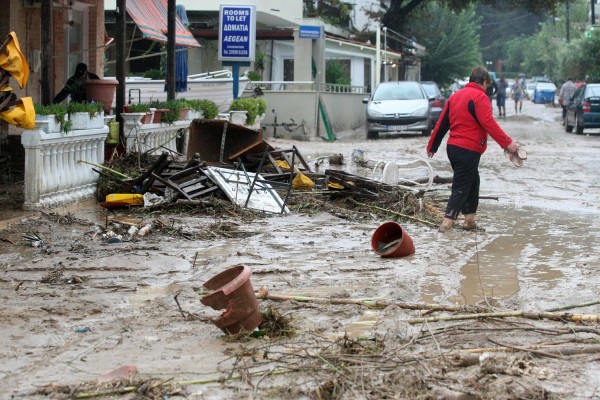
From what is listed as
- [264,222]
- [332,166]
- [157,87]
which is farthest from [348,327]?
[157,87]

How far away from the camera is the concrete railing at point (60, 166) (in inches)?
422

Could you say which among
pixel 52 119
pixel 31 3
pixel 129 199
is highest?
→ pixel 31 3

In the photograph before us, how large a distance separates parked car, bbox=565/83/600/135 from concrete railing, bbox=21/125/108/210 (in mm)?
21111

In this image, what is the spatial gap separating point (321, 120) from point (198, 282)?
21597mm

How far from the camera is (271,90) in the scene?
2880cm

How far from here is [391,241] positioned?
935 cm

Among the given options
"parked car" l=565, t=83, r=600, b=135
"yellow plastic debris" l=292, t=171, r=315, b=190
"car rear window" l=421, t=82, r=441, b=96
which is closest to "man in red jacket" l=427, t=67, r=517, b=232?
"yellow plastic debris" l=292, t=171, r=315, b=190

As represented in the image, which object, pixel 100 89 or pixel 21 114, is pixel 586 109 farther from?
pixel 21 114

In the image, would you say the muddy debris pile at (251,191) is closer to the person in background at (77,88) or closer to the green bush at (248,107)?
the person in background at (77,88)

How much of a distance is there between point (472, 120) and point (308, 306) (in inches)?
181

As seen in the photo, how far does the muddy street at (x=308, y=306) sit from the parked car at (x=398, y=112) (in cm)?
1595

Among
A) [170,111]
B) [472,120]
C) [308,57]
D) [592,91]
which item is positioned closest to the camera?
[472,120]

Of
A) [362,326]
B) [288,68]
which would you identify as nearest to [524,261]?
[362,326]

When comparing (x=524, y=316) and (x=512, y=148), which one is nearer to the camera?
(x=524, y=316)
